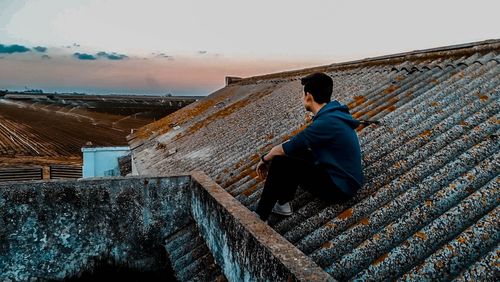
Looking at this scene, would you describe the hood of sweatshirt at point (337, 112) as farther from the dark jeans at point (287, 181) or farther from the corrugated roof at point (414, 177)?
the corrugated roof at point (414, 177)

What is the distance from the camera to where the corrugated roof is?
206 cm

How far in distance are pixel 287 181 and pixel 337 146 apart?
528 millimetres

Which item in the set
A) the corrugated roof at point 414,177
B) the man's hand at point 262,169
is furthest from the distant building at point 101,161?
the man's hand at point 262,169

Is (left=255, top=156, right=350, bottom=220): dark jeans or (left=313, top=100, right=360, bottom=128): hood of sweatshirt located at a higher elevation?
(left=313, top=100, right=360, bottom=128): hood of sweatshirt

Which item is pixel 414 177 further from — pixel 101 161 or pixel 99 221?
pixel 101 161

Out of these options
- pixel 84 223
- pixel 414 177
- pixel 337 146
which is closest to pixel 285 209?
pixel 337 146

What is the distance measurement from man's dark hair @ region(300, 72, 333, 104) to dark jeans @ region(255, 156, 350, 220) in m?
0.54

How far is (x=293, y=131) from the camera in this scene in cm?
561

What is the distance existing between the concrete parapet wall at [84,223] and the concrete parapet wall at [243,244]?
0.43m

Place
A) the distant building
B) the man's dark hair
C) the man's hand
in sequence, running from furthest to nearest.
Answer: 1. the distant building
2. the man's hand
3. the man's dark hair

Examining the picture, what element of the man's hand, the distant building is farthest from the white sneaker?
the distant building

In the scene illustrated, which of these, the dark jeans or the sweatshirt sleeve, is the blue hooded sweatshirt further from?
the dark jeans

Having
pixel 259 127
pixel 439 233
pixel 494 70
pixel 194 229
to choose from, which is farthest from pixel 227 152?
pixel 439 233

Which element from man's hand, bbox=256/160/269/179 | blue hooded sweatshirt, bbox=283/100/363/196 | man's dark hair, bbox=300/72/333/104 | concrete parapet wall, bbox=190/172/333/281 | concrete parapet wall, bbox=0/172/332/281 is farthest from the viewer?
concrete parapet wall, bbox=0/172/332/281
